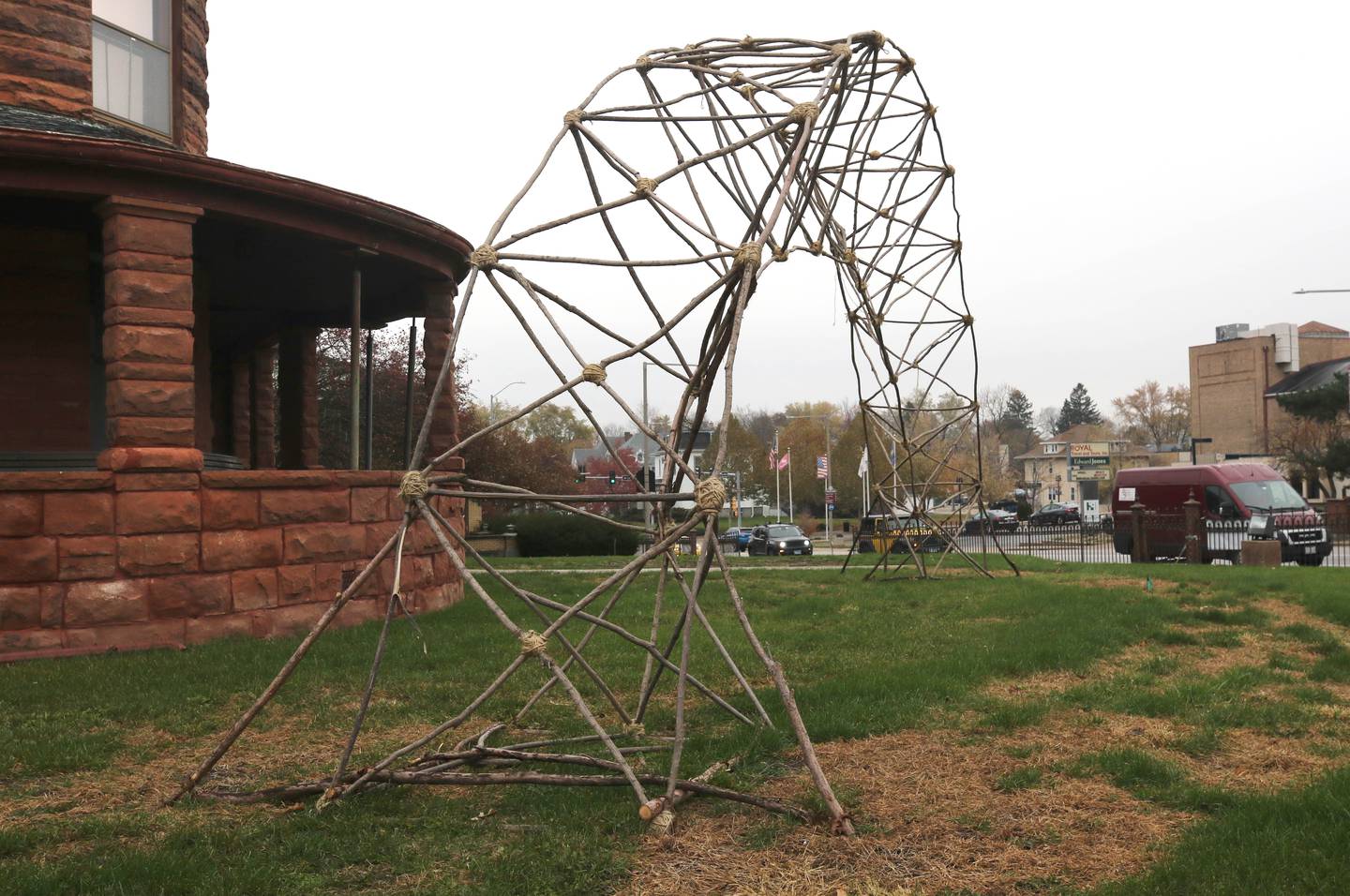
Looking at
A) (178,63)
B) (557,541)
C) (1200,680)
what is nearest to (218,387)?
(178,63)

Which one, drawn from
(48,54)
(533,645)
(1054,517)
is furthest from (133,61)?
(1054,517)

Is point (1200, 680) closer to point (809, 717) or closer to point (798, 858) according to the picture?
point (809, 717)

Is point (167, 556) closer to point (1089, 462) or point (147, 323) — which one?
point (147, 323)

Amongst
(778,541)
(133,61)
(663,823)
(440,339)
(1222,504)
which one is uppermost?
(133,61)

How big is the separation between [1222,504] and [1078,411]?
447ft

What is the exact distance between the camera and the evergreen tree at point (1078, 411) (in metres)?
155

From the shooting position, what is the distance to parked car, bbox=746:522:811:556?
4225 cm

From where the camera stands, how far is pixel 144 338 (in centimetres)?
1035

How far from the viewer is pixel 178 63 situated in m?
14.5

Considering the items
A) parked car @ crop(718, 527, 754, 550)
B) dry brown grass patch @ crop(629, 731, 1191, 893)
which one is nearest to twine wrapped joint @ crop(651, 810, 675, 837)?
dry brown grass patch @ crop(629, 731, 1191, 893)

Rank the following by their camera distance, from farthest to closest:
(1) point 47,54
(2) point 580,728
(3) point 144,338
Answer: (1) point 47,54 < (3) point 144,338 < (2) point 580,728

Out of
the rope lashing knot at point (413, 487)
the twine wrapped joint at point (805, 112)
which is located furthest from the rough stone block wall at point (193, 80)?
the twine wrapped joint at point (805, 112)

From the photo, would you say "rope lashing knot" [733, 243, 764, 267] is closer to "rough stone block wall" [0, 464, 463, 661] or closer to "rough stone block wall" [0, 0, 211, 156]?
"rough stone block wall" [0, 464, 463, 661]

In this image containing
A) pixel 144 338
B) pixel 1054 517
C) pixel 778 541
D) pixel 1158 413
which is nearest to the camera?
pixel 144 338
